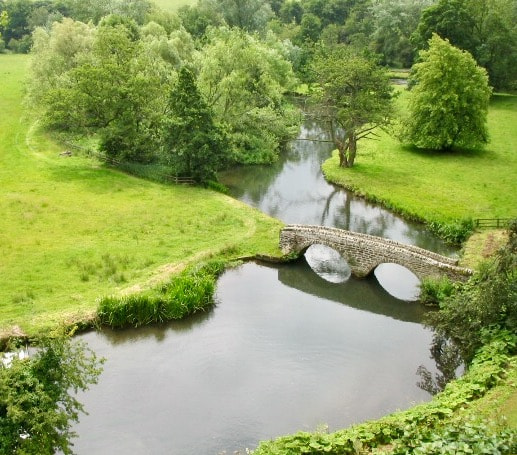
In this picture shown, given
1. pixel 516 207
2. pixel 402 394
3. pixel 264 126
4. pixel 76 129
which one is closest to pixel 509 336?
pixel 402 394

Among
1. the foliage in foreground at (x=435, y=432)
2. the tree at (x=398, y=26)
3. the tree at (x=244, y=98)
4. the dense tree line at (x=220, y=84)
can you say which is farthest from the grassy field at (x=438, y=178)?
the tree at (x=398, y=26)

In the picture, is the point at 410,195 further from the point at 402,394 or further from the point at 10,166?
the point at 10,166

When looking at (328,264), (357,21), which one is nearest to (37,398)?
(328,264)

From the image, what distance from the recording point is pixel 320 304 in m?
38.9

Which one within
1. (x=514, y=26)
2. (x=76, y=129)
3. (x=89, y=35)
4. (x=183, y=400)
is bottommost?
(x=183, y=400)

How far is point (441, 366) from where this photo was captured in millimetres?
32062

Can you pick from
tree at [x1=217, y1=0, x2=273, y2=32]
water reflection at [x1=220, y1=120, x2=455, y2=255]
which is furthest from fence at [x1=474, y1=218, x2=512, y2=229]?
tree at [x1=217, y1=0, x2=273, y2=32]

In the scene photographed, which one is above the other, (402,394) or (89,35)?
(89,35)

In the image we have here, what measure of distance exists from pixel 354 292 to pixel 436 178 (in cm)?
2413

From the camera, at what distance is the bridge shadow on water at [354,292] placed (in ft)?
125

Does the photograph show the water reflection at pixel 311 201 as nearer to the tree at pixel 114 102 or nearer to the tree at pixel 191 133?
the tree at pixel 191 133

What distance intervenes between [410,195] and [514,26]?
2030 inches

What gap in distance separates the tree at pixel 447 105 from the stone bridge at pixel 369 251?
30.3 meters

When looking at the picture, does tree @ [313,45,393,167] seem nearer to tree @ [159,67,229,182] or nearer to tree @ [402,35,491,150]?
tree @ [402,35,491,150]
